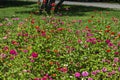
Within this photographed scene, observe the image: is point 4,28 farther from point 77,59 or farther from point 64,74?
point 64,74

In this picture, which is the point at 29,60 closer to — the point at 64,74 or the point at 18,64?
the point at 18,64

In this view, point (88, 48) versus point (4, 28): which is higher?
point (88, 48)

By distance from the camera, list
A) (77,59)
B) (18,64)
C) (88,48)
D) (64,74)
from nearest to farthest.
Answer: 1. (64,74)
2. (18,64)
3. (77,59)
4. (88,48)

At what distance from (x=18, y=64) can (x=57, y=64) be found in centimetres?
61

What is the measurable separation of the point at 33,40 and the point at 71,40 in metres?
0.81

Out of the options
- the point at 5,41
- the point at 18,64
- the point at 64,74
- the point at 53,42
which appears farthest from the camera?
the point at 5,41

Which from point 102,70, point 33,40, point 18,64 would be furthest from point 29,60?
point 33,40

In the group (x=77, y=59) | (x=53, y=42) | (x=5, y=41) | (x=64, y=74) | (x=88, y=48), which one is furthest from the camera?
(x=5, y=41)

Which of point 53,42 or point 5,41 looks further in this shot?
point 5,41

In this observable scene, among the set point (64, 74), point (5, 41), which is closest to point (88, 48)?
point (64, 74)

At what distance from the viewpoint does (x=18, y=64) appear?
5258 millimetres

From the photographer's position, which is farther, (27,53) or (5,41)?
(5,41)

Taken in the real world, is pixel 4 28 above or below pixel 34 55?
below

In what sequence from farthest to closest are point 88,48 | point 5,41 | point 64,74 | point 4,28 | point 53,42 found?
1. point 4,28
2. point 5,41
3. point 53,42
4. point 88,48
5. point 64,74
